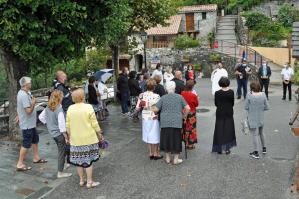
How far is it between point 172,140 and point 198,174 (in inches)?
32.9

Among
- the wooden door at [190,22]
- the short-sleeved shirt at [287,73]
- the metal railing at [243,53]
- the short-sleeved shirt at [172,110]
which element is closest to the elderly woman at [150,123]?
the short-sleeved shirt at [172,110]

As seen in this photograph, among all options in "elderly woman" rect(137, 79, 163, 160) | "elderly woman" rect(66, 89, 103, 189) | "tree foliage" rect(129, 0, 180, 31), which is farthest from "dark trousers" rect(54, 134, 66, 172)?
"tree foliage" rect(129, 0, 180, 31)

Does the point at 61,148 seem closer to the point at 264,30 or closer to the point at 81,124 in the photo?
the point at 81,124

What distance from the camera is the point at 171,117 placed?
7996mm

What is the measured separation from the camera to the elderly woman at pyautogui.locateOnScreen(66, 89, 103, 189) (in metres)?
6.87

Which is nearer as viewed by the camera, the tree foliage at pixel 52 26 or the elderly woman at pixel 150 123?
the elderly woman at pixel 150 123

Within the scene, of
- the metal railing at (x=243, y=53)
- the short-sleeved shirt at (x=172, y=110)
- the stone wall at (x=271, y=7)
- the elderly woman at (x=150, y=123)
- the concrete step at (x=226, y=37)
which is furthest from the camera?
the stone wall at (x=271, y=7)

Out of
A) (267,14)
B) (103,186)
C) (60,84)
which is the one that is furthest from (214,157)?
(267,14)

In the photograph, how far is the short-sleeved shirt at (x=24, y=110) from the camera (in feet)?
26.3

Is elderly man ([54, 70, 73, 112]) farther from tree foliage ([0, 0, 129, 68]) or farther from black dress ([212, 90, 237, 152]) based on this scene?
black dress ([212, 90, 237, 152])

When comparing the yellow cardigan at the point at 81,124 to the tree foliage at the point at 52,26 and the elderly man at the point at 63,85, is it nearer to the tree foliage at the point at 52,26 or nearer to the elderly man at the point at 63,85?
the elderly man at the point at 63,85

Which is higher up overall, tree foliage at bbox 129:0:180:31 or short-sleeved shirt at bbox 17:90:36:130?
tree foliage at bbox 129:0:180:31

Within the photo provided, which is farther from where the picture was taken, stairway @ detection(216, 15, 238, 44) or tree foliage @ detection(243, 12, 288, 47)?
stairway @ detection(216, 15, 238, 44)

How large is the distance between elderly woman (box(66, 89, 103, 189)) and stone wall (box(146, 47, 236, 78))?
66.8ft
